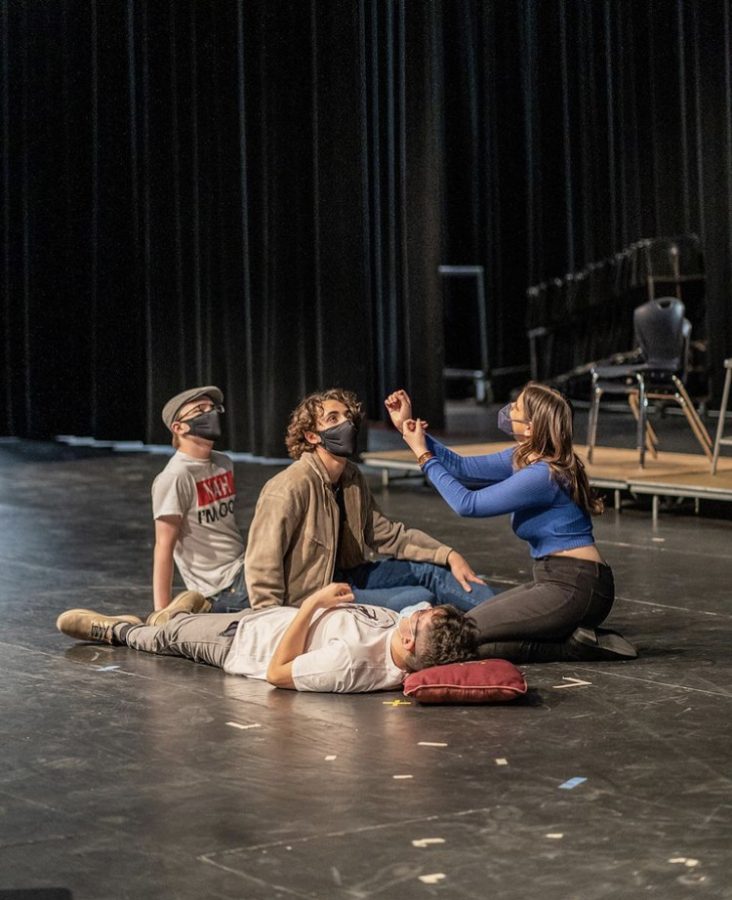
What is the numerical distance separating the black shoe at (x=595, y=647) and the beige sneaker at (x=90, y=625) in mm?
1343

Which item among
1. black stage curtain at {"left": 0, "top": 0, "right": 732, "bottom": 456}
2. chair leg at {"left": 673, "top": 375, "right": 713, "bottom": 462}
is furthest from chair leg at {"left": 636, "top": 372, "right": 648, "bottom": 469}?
black stage curtain at {"left": 0, "top": 0, "right": 732, "bottom": 456}

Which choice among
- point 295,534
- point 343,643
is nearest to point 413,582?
point 295,534

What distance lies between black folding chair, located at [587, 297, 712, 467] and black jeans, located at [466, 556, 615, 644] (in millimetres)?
3384

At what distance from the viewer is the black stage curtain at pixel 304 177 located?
10148mm

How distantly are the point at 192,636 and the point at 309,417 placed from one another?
2.40ft

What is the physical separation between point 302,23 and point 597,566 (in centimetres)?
629

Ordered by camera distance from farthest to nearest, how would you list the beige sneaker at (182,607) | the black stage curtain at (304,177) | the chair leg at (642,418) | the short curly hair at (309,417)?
the black stage curtain at (304,177), the chair leg at (642,418), the beige sneaker at (182,607), the short curly hair at (309,417)

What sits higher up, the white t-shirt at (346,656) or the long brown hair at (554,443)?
the long brown hair at (554,443)

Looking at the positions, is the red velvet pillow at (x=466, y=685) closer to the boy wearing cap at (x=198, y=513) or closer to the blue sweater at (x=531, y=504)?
the blue sweater at (x=531, y=504)

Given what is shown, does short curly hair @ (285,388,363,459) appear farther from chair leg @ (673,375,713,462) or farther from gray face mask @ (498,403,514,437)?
chair leg @ (673,375,713,462)

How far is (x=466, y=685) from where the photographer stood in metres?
4.12

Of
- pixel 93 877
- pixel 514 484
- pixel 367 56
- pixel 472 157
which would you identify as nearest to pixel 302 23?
pixel 367 56

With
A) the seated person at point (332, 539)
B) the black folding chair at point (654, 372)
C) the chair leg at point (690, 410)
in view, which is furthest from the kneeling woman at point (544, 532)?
the chair leg at point (690, 410)

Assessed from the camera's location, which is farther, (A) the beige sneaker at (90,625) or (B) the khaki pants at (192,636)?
(A) the beige sneaker at (90,625)
